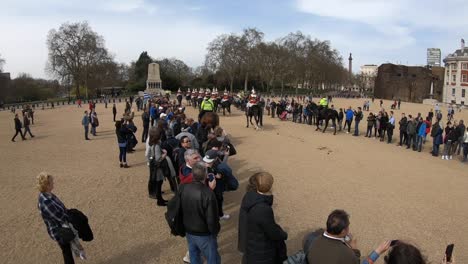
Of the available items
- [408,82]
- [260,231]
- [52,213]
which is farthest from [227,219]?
[408,82]

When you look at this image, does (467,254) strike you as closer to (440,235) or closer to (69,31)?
(440,235)

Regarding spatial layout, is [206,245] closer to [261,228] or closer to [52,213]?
[261,228]

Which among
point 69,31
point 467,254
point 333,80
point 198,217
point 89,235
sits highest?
point 69,31

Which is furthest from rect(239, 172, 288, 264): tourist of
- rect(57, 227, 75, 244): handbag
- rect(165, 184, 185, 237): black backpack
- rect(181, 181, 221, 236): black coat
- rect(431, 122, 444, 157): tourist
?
rect(431, 122, 444, 157): tourist

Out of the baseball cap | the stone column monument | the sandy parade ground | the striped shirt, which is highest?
the stone column monument

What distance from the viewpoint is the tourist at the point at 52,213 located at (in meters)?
4.38

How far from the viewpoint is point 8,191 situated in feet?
30.3

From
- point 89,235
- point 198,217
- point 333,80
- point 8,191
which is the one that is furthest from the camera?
point 333,80

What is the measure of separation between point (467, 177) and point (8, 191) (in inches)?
499

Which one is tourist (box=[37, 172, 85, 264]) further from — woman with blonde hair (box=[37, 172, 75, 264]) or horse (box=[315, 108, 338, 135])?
horse (box=[315, 108, 338, 135])

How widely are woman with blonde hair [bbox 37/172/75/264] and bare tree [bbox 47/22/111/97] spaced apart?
206 ft

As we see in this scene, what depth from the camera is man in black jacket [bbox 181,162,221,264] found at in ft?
13.2

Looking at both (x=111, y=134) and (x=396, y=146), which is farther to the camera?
(x=111, y=134)

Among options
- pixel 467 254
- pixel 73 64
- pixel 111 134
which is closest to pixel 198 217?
pixel 467 254
